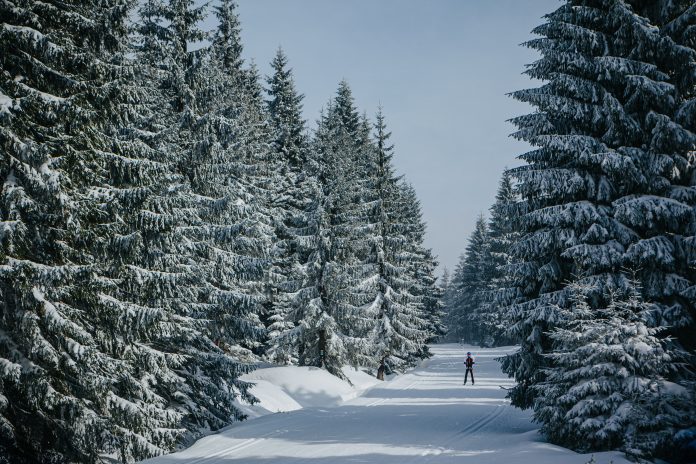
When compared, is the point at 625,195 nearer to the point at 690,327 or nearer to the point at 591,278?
the point at 591,278

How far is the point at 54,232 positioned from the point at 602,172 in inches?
538

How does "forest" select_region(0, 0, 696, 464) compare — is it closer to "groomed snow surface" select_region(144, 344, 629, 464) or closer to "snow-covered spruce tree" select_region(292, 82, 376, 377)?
"groomed snow surface" select_region(144, 344, 629, 464)

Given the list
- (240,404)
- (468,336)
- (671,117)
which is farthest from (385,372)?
(468,336)

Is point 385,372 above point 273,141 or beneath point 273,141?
beneath

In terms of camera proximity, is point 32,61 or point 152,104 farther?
point 152,104

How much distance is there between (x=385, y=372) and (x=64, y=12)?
3002 centimetres

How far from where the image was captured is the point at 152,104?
15992 millimetres

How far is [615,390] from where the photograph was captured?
10906mm

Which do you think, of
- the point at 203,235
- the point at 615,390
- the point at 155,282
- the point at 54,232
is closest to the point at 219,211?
the point at 203,235

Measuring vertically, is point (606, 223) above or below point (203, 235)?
below

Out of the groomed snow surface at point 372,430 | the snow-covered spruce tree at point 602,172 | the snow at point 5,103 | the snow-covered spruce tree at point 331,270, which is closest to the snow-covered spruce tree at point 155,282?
the groomed snow surface at point 372,430

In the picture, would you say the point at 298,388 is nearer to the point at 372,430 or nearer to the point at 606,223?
the point at 372,430

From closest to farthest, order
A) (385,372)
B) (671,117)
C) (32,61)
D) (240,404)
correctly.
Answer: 1. (32,61)
2. (671,117)
3. (240,404)
4. (385,372)

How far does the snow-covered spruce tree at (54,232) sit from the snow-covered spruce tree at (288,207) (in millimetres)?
16516
